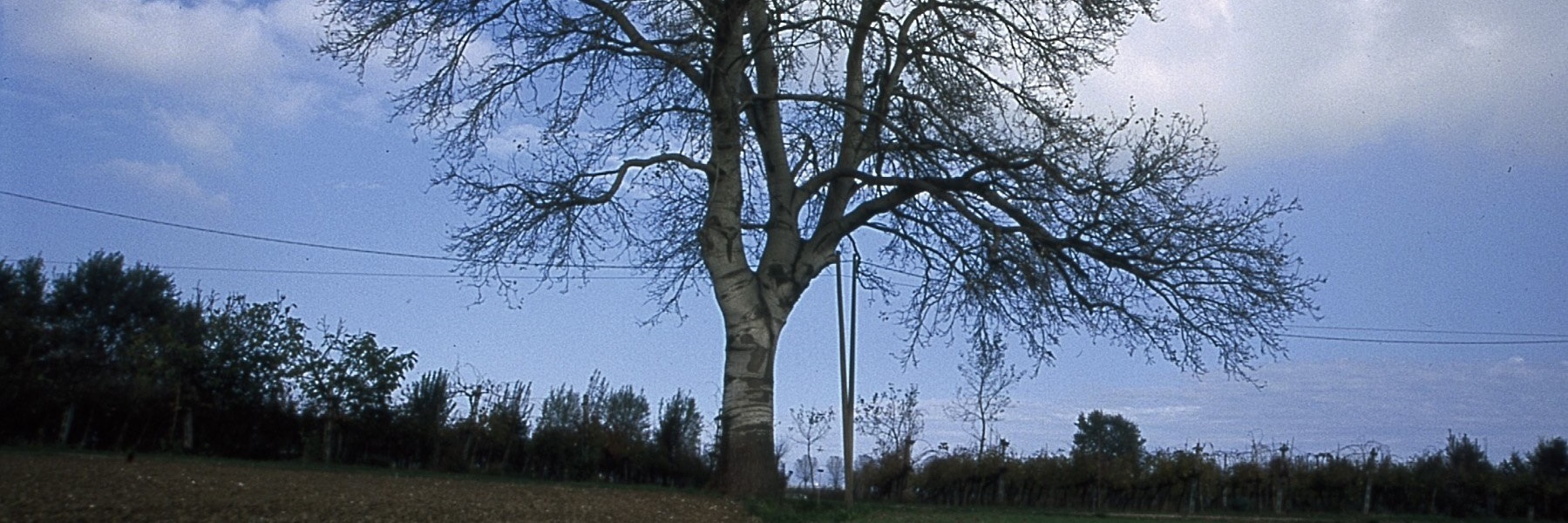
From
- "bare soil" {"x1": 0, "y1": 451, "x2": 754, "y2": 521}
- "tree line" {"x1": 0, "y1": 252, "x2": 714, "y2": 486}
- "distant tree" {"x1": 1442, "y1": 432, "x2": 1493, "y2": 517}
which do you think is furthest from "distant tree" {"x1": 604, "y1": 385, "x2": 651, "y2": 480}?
"distant tree" {"x1": 1442, "y1": 432, "x2": 1493, "y2": 517}

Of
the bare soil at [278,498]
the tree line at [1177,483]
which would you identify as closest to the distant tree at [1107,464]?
the tree line at [1177,483]

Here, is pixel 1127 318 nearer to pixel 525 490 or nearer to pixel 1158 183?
pixel 1158 183

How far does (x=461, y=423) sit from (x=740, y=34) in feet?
29.4

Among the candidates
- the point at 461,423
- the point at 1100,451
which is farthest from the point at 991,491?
the point at 461,423

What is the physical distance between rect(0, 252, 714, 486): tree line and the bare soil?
19.2 ft

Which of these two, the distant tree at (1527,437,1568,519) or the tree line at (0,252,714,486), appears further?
the distant tree at (1527,437,1568,519)

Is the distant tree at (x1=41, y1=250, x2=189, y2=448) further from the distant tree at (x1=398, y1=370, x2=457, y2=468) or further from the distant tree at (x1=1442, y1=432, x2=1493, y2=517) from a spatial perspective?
the distant tree at (x1=1442, y1=432, x2=1493, y2=517)

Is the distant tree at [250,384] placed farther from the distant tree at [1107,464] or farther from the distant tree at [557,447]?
the distant tree at [1107,464]

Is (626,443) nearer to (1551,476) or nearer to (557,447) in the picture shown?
(557,447)

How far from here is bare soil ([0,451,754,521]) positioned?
8.97m

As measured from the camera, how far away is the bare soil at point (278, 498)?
8969 mm

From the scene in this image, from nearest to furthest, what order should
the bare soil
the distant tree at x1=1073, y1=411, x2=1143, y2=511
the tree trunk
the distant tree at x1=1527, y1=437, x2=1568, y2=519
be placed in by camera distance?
the bare soil → the tree trunk → the distant tree at x1=1073, y1=411, x2=1143, y2=511 → the distant tree at x1=1527, y1=437, x2=1568, y2=519

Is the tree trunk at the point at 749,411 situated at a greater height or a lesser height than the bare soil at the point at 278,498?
greater

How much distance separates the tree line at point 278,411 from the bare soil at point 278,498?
19.2 ft
